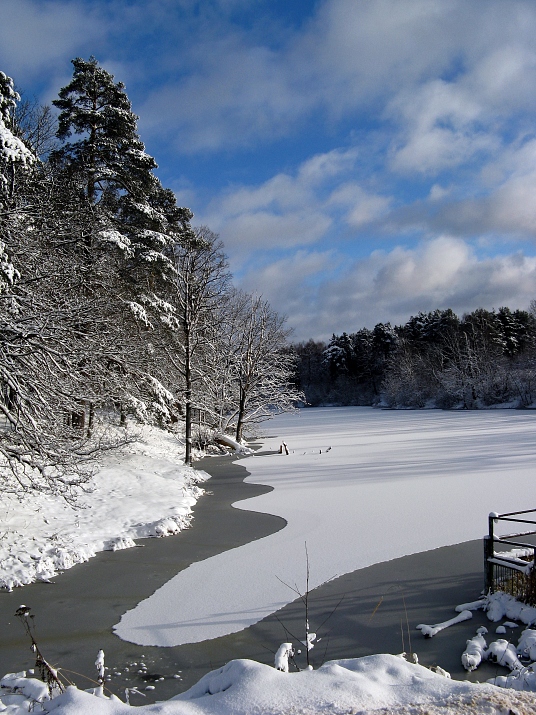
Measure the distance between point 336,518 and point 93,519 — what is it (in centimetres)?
528

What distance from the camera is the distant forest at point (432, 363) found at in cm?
5466

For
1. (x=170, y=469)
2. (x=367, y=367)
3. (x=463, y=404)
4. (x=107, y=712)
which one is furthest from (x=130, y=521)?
(x=367, y=367)

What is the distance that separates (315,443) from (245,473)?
9.58 metres

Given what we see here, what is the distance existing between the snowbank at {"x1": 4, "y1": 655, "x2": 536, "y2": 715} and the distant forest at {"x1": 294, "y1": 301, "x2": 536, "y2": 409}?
152 feet

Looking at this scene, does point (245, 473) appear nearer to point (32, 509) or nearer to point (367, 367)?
point (32, 509)

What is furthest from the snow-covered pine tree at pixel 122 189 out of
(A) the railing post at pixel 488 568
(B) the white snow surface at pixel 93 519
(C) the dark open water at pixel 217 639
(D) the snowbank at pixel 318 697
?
(D) the snowbank at pixel 318 697

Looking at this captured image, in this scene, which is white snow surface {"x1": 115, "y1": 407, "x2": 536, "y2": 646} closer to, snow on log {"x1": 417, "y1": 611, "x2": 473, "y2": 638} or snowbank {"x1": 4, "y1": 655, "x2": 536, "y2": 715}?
snow on log {"x1": 417, "y1": 611, "x2": 473, "y2": 638}

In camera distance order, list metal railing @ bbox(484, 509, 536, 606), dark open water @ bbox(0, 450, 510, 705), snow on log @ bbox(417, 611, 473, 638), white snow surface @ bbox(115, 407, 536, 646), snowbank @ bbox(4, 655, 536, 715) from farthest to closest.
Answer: white snow surface @ bbox(115, 407, 536, 646)
metal railing @ bbox(484, 509, 536, 606)
snow on log @ bbox(417, 611, 473, 638)
dark open water @ bbox(0, 450, 510, 705)
snowbank @ bbox(4, 655, 536, 715)

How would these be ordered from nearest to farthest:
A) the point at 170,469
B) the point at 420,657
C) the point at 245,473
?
the point at 420,657, the point at 170,469, the point at 245,473

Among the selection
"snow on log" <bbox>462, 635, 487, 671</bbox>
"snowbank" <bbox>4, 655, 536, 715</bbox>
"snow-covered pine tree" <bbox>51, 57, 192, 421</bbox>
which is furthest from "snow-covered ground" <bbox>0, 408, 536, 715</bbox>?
"snow-covered pine tree" <bbox>51, 57, 192, 421</bbox>

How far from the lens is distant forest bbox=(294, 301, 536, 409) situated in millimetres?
54656

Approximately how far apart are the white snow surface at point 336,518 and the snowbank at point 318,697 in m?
2.82

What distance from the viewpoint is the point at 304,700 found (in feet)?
10.4

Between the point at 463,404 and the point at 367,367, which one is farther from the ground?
the point at 367,367
